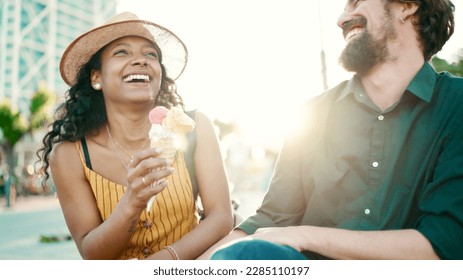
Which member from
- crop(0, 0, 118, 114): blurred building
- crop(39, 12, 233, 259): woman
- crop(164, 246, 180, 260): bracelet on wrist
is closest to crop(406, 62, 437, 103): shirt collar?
crop(39, 12, 233, 259): woman

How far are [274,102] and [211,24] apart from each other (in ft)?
2.16

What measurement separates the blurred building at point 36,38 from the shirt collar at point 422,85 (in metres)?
6.22

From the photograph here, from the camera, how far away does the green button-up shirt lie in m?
1.62

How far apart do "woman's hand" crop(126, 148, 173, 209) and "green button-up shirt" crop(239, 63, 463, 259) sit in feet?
1.38

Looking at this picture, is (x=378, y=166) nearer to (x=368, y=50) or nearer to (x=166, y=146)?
(x=368, y=50)

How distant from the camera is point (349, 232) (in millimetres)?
1639

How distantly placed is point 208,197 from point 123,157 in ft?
1.72

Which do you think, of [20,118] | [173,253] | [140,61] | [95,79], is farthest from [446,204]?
[20,118]

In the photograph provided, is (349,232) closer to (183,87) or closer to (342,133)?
(342,133)

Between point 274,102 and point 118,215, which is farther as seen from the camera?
point 274,102

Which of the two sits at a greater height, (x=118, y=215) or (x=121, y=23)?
(x=121, y=23)

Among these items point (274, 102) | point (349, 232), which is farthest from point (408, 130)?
point (274, 102)

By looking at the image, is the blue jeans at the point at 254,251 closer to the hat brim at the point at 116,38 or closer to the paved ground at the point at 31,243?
the hat brim at the point at 116,38

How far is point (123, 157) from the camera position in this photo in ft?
8.09
